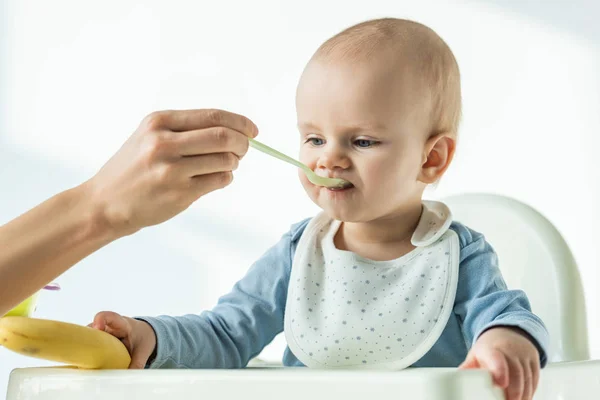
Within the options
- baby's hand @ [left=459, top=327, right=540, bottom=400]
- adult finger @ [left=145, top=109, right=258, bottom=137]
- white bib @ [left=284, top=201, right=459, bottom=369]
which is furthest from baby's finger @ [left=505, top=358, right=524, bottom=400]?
adult finger @ [left=145, top=109, right=258, bottom=137]

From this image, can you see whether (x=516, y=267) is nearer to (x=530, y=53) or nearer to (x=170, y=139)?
(x=170, y=139)

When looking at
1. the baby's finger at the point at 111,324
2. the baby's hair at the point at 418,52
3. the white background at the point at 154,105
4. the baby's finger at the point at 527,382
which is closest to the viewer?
the baby's finger at the point at 527,382

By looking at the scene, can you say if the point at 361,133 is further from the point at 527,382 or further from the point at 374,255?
Answer: the point at 527,382

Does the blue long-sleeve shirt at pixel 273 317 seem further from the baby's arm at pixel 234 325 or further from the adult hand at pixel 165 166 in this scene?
the adult hand at pixel 165 166

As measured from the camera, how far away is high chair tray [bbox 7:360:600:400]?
615mm

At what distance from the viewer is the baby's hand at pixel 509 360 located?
69cm

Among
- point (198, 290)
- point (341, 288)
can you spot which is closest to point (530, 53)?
point (198, 290)

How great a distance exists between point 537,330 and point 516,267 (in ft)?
1.49

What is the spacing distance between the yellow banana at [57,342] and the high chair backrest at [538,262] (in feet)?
2.01

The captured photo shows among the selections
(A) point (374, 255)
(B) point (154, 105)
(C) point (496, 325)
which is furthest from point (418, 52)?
(B) point (154, 105)

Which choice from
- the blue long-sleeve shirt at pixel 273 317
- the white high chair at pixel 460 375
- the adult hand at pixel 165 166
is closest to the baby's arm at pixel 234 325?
the blue long-sleeve shirt at pixel 273 317

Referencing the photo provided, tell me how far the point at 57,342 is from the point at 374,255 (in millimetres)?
394

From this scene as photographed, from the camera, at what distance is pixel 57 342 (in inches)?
31.1

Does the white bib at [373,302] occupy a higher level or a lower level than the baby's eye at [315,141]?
lower
